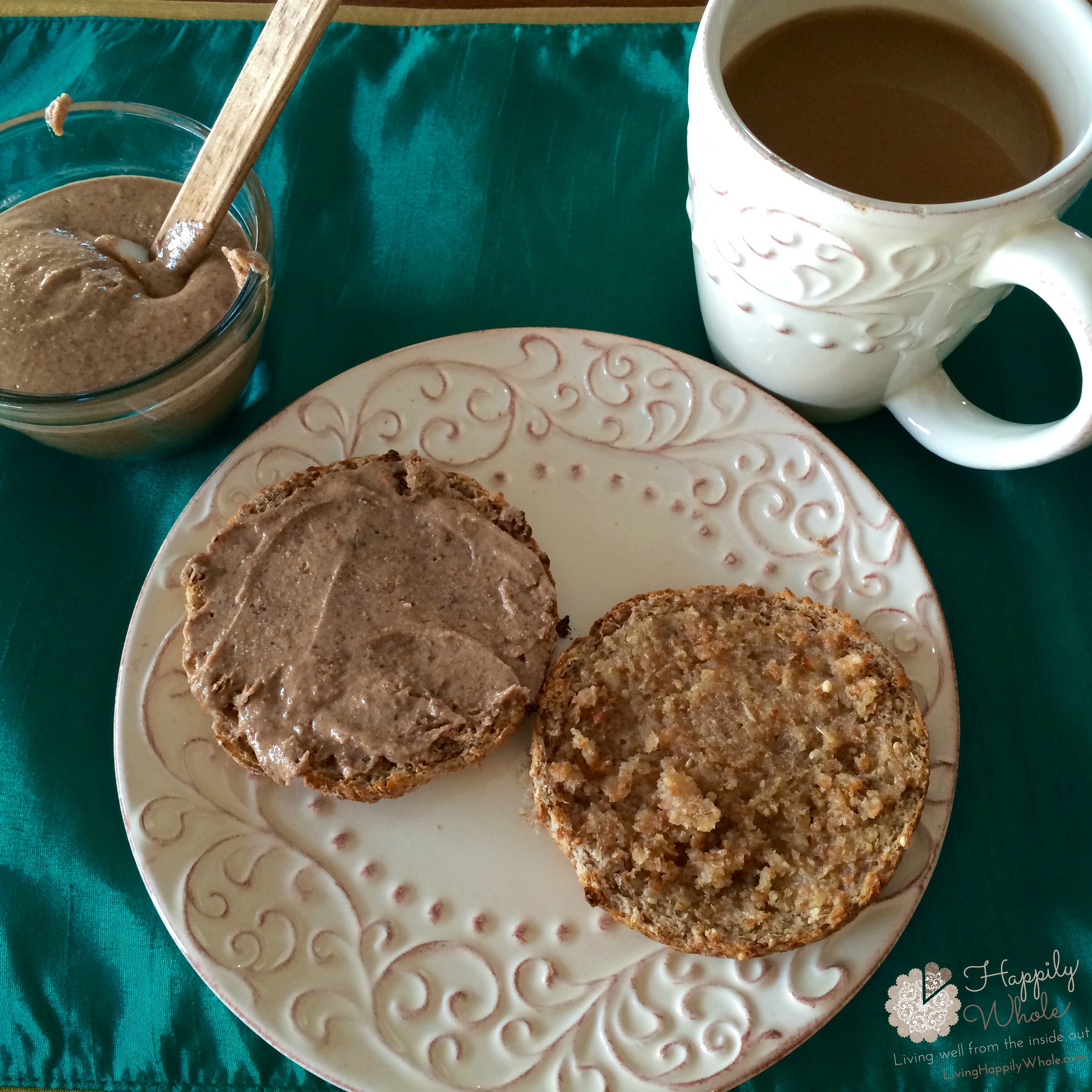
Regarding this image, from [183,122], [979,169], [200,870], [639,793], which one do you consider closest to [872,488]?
[979,169]

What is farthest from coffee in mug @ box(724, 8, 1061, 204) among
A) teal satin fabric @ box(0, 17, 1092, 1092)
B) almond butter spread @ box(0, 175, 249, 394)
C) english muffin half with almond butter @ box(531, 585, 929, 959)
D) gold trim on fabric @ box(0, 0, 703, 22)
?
almond butter spread @ box(0, 175, 249, 394)

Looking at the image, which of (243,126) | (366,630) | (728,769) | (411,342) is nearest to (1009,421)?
(728,769)

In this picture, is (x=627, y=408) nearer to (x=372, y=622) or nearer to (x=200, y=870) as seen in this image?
(x=372, y=622)

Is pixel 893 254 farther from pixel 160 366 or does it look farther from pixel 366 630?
pixel 160 366

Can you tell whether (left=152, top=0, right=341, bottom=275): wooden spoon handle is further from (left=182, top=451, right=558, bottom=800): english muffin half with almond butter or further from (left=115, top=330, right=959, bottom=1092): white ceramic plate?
(left=182, top=451, right=558, bottom=800): english muffin half with almond butter

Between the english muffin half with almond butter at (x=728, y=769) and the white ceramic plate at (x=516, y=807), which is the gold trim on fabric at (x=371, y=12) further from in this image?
the english muffin half with almond butter at (x=728, y=769)

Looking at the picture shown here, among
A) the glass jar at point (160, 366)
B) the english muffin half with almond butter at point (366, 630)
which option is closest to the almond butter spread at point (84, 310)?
the glass jar at point (160, 366)

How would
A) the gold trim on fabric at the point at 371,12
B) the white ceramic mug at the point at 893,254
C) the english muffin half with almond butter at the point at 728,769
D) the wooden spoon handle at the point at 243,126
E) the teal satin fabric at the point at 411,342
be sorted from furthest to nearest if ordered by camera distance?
the gold trim on fabric at the point at 371,12, the wooden spoon handle at the point at 243,126, the teal satin fabric at the point at 411,342, the english muffin half with almond butter at the point at 728,769, the white ceramic mug at the point at 893,254
